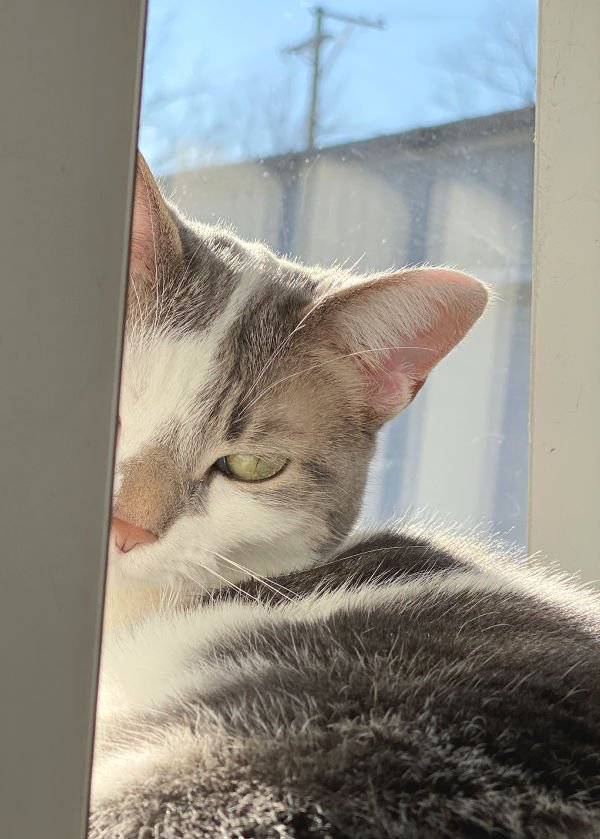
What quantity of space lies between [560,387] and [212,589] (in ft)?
2.15

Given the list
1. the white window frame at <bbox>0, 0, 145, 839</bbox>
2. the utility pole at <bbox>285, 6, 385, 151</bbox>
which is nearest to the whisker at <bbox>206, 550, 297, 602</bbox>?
the white window frame at <bbox>0, 0, 145, 839</bbox>

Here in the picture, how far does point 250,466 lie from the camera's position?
90cm

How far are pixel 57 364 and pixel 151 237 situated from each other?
1.89 ft

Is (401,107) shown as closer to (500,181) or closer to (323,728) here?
(500,181)

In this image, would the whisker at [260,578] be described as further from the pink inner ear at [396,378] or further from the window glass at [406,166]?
the window glass at [406,166]

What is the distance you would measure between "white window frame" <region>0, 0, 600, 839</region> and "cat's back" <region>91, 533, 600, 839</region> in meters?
0.09

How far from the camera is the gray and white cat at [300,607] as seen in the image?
0.45m

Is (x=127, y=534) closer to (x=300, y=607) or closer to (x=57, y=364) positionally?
(x=300, y=607)

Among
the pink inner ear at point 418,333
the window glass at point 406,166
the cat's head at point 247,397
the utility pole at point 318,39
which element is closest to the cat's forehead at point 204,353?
the cat's head at point 247,397

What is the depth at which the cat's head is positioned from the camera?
0.84 m

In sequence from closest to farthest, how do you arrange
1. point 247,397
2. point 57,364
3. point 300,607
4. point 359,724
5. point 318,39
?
point 57,364
point 359,724
point 300,607
point 247,397
point 318,39

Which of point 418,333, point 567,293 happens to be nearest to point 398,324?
point 418,333

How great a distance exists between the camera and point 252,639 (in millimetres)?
664

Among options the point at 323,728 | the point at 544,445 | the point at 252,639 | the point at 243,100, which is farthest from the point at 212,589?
the point at 243,100
